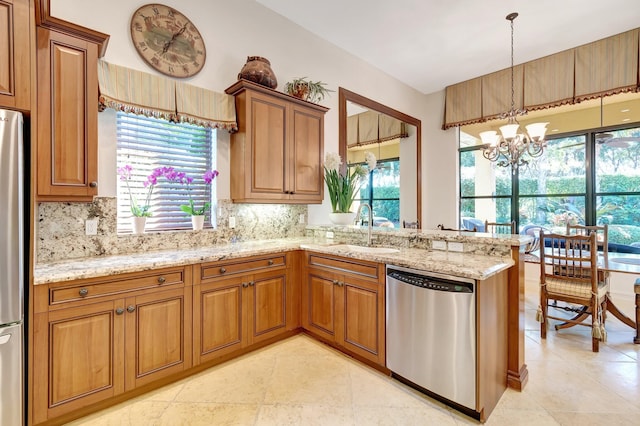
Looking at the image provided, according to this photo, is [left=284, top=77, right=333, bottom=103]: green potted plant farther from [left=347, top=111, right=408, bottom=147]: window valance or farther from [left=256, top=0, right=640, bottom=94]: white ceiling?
[left=347, top=111, right=408, bottom=147]: window valance

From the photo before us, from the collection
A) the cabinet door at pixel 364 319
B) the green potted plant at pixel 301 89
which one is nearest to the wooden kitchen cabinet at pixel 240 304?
the cabinet door at pixel 364 319

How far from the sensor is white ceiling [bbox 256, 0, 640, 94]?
3.21 m

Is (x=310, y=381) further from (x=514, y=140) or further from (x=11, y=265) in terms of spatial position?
(x=514, y=140)

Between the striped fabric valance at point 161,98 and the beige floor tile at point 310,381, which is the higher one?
the striped fabric valance at point 161,98

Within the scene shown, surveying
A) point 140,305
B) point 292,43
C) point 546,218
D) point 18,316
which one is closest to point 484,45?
point 292,43

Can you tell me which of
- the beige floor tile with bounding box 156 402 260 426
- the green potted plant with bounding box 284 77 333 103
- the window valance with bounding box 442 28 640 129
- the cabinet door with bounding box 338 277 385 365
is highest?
the window valance with bounding box 442 28 640 129

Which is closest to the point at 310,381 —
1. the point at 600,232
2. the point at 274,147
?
the point at 274,147

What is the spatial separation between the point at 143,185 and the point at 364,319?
2.15 meters

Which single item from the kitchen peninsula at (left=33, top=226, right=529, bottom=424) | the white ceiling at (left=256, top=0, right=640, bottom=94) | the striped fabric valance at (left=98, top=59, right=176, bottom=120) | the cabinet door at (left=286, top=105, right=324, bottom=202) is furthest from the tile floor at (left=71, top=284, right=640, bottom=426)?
the white ceiling at (left=256, top=0, right=640, bottom=94)

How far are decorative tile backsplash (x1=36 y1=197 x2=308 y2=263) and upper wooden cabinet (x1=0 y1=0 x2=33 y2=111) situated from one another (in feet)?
2.66

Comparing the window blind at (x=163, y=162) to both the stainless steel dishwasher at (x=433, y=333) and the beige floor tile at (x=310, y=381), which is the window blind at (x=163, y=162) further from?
the stainless steel dishwasher at (x=433, y=333)

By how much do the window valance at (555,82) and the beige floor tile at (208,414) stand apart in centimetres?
520

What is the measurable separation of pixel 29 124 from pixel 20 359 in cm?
120

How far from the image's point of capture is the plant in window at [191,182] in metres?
2.64
